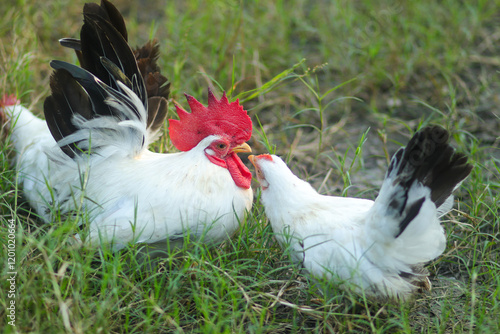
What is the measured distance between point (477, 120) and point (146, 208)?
3.37 meters

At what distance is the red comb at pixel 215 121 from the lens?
333 cm

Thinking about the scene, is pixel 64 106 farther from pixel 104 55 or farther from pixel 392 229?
pixel 392 229

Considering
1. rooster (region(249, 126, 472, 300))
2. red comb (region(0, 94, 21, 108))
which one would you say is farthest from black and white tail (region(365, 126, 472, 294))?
red comb (region(0, 94, 21, 108))

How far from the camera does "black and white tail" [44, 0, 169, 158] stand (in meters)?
3.22

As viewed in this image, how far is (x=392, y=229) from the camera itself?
8.81 feet

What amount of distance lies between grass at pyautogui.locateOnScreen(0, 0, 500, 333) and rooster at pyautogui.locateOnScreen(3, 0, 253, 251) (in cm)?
19

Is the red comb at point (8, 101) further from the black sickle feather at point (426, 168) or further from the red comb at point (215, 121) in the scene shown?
the black sickle feather at point (426, 168)

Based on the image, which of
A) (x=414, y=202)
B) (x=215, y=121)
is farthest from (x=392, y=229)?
(x=215, y=121)

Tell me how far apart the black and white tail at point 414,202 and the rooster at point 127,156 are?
0.92 meters

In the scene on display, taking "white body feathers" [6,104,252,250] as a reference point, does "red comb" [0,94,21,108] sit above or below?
above

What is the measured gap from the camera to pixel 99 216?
3160mm

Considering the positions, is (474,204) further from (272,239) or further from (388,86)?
(388,86)

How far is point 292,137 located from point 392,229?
2.40m

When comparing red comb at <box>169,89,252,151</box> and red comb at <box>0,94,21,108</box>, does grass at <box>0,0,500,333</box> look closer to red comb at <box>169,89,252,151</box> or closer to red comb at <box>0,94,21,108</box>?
red comb at <box>0,94,21,108</box>
